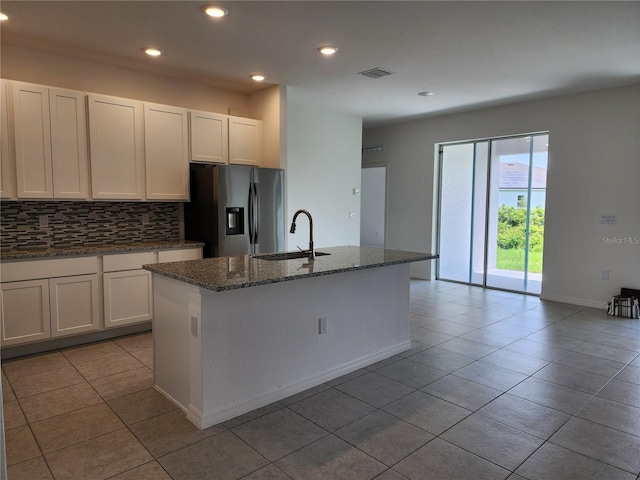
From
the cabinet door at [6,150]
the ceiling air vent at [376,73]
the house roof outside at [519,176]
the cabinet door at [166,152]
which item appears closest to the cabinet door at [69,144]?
the cabinet door at [6,150]

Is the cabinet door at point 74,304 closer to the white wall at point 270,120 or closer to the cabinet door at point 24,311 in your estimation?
the cabinet door at point 24,311

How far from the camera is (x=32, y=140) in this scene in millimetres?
3598

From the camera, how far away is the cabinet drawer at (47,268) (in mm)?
3436

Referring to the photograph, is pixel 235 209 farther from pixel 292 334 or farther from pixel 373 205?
pixel 373 205

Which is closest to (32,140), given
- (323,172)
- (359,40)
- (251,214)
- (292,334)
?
(251,214)

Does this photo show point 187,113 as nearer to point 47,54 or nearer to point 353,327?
point 47,54

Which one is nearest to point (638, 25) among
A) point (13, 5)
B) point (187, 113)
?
point (187, 113)

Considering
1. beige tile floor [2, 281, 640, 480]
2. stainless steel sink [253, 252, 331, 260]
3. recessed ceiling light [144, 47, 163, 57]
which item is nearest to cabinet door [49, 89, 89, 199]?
recessed ceiling light [144, 47, 163, 57]

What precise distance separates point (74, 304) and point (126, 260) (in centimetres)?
57

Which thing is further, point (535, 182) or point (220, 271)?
point (535, 182)

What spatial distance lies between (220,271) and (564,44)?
3419 millimetres

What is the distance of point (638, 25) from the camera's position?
3.26 m

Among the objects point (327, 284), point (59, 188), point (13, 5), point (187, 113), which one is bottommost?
point (327, 284)

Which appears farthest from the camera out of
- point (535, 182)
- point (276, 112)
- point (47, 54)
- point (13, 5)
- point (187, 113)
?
point (535, 182)
